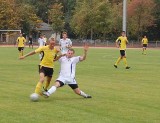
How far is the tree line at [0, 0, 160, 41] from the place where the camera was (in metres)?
79.5

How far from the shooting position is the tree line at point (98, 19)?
79.5 metres

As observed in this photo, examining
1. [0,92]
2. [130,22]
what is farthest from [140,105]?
[130,22]

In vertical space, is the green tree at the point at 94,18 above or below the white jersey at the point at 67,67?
above

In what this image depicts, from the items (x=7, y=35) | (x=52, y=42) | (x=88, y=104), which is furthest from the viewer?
(x=7, y=35)

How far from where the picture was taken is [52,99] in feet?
41.9

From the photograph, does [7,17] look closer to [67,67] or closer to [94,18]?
[94,18]

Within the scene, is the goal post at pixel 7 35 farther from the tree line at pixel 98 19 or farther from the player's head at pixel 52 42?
the player's head at pixel 52 42

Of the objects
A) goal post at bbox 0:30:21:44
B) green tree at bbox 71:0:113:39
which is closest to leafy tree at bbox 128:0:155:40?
green tree at bbox 71:0:113:39

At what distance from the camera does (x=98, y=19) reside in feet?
273

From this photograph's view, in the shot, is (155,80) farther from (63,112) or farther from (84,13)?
(84,13)

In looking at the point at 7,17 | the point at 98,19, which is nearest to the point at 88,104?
the point at 98,19

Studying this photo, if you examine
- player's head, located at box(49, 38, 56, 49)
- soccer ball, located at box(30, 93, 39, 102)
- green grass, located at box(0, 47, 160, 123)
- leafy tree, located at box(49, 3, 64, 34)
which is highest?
leafy tree, located at box(49, 3, 64, 34)

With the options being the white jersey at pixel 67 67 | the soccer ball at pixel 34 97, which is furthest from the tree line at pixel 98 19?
the soccer ball at pixel 34 97

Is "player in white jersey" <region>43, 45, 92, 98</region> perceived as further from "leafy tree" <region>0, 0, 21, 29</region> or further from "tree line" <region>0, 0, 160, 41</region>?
"leafy tree" <region>0, 0, 21, 29</region>
